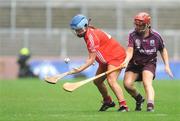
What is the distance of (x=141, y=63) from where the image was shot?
14039 millimetres

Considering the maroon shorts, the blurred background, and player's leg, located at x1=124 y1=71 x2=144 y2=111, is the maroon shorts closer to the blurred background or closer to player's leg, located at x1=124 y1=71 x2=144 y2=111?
player's leg, located at x1=124 y1=71 x2=144 y2=111

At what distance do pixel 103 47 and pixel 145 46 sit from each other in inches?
33.3

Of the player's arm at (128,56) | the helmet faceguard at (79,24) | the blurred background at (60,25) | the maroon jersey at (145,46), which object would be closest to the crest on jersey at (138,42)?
the maroon jersey at (145,46)

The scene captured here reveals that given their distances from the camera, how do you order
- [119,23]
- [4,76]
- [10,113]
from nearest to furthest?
1. [10,113]
2. [4,76]
3. [119,23]

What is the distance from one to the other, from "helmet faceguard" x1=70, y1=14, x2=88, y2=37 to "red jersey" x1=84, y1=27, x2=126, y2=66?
0.12 metres

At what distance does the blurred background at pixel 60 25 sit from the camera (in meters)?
38.8

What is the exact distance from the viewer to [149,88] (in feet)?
44.5

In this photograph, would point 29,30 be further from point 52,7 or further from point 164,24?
point 164,24

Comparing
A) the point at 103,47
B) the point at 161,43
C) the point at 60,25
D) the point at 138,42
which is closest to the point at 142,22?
the point at 138,42

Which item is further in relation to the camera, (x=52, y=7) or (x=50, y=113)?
(x=52, y=7)

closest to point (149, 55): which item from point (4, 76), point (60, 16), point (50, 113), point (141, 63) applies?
point (141, 63)

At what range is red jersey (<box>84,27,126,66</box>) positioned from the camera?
1354 cm

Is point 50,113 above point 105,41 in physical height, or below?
below

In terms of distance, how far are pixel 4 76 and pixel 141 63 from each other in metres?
23.9
